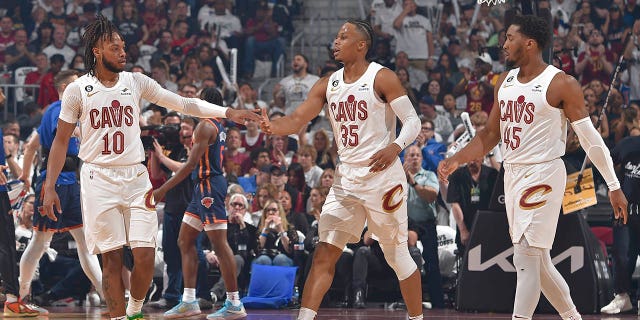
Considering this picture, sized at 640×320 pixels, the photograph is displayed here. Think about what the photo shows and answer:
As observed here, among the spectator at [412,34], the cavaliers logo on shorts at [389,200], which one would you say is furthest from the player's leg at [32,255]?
the spectator at [412,34]

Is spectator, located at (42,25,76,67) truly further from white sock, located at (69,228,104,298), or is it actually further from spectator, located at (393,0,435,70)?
white sock, located at (69,228,104,298)

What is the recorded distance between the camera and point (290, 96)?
59.0 ft

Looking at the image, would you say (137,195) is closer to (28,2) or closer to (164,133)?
(164,133)

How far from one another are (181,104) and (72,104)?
2.74 ft

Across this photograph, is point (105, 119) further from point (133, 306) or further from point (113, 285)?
point (133, 306)

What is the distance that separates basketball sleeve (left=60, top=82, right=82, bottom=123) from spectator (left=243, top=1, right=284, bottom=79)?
1115 cm

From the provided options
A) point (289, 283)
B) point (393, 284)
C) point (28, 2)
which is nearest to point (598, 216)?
point (393, 284)

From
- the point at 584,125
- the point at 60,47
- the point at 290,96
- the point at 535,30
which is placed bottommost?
the point at 584,125

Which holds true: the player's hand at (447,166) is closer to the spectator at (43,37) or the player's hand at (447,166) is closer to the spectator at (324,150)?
the spectator at (324,150)

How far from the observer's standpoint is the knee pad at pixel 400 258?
27.9 ft

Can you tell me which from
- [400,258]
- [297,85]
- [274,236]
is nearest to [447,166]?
[400,258]

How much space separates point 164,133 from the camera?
12.3m

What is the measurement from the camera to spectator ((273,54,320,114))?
17.8m

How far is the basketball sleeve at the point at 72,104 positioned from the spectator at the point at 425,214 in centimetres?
516
